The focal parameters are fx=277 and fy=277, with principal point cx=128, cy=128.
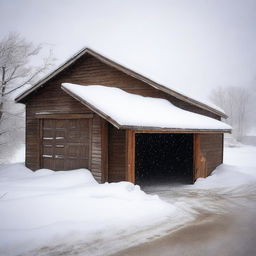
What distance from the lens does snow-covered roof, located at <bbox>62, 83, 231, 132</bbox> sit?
960 centimetres

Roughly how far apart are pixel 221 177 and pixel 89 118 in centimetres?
725

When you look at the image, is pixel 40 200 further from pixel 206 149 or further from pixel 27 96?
pixel 206 149

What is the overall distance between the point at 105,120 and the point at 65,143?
7.99ft

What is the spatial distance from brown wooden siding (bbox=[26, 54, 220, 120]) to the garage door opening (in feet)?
11.7

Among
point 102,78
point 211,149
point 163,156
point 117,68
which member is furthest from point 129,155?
point 163,156

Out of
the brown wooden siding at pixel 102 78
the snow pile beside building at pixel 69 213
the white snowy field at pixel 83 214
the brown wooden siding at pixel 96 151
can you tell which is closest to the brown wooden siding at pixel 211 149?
the brown wooden siding at pixel 102 78

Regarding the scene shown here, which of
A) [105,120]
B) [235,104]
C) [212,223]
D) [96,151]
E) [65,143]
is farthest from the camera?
[235,104]

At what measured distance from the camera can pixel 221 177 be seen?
13805 mm

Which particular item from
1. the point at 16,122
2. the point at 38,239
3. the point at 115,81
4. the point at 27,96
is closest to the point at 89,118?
the point at 115,81

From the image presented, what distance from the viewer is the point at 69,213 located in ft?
23.1

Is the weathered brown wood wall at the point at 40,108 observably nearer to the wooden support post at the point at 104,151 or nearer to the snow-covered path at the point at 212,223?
the wooden support post at the point at 104,151

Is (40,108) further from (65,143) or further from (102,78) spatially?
(102,78)

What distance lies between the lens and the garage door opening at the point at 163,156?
16.8 m

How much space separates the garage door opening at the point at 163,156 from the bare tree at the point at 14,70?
10.2 m
